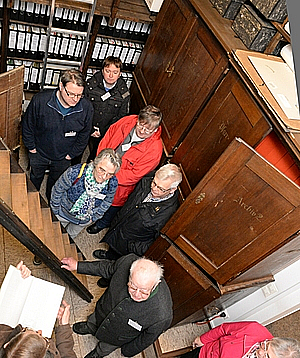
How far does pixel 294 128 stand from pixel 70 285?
204 centimetres

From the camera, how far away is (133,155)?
312 centimetres

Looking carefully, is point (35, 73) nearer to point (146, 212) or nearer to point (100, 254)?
point (100, 254)

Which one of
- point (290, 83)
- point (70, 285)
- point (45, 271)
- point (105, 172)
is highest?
point (290, 83)

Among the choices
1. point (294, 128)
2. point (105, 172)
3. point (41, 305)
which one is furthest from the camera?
point (105, 172)

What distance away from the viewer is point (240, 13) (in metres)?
2.70

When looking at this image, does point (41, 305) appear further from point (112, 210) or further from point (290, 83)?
point (290, 83)

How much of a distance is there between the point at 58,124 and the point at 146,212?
3.13ft

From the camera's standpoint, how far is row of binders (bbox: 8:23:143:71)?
3922 mm

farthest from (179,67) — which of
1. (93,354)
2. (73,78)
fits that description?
(93,354)

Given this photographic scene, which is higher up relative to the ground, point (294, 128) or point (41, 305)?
point (294, 128)

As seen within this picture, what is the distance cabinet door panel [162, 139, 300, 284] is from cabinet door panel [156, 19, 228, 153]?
794 mm

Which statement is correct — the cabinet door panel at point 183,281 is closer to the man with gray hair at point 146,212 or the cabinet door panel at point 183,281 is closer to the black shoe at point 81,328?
the man with gray hair at point 146,212

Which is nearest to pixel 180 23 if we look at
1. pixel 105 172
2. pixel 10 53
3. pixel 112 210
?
pixel 105 172

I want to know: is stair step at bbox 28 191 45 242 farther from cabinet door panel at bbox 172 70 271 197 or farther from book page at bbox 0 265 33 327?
cabinet door panel at bbox 172 70 271 197
